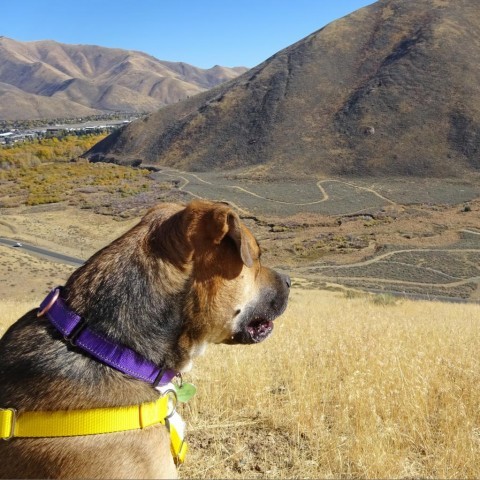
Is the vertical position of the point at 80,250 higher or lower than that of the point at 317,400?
lower

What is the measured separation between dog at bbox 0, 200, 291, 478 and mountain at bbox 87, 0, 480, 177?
71.8 m

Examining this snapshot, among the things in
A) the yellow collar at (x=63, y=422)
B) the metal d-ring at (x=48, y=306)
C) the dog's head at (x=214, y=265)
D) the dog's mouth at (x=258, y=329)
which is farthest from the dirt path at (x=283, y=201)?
the yellow collar at (x=63, y=422)

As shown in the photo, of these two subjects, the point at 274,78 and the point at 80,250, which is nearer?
the point at 80,250

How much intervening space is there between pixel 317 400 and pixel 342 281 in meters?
29.5

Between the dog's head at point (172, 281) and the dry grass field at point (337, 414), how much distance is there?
4.14ft

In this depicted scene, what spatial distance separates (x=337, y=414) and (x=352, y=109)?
86.7 metres

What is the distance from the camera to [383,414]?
3965 millimetres

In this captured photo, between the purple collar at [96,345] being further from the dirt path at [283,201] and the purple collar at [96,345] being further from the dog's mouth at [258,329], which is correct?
the dirt path at [283,201]

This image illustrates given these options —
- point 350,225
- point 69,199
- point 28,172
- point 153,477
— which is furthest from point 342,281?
point 28,172

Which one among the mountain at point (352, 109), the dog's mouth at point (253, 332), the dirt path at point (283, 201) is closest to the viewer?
the dog's mouth at point (253, 332)

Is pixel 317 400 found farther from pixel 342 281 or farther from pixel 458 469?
pixel 342 281

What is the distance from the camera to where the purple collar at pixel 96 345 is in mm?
2318

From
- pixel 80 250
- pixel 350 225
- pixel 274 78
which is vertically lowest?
pixel 350 225

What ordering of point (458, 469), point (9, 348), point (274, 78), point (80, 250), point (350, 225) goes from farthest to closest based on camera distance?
point (274, 78)
point (350, 225)
point (80, 250)
point (458, 469)
point (9, 348)
